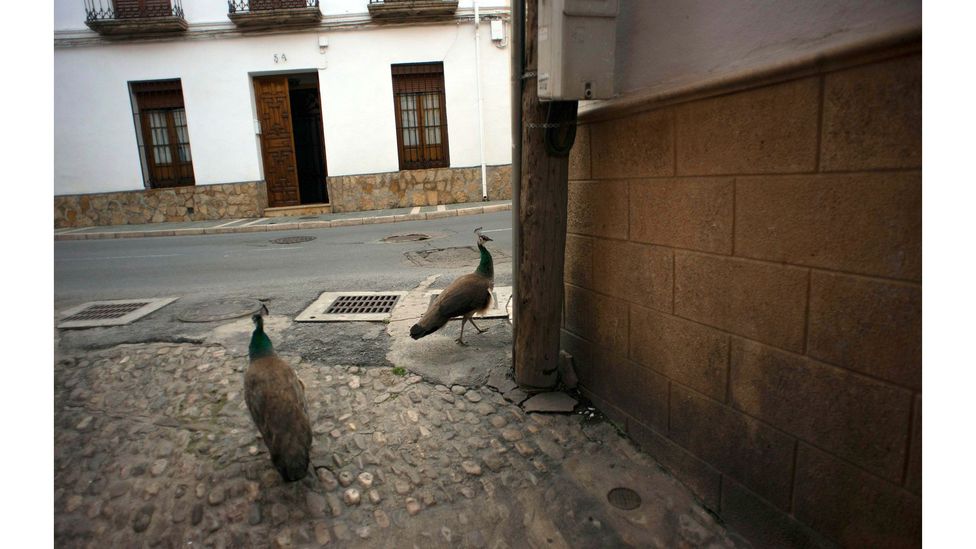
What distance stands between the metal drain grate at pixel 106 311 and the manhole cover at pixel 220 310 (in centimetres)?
77

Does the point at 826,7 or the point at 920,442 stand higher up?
the point at 826,7

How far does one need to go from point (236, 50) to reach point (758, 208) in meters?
16.3

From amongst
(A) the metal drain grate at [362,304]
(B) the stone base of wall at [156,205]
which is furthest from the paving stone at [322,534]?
(B) the stone base of wall at [156,205]

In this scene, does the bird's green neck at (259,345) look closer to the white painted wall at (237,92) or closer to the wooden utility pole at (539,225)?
the wooden utility pole at (539,225)

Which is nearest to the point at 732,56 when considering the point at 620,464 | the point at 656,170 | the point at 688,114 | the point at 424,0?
the point at 688,114

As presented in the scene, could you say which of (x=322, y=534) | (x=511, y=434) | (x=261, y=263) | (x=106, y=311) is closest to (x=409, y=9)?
(x=261, y=263)

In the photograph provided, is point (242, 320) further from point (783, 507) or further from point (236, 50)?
point (236, 50)

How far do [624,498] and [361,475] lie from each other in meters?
1.45

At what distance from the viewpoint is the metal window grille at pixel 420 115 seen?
1565 cm

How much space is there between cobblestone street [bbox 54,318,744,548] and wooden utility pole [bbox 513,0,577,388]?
44 centimetres

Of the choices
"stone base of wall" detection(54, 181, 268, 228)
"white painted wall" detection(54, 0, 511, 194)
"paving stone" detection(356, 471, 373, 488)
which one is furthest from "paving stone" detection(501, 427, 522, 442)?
"stone base of wall" detection(54, 181, 268, 228)

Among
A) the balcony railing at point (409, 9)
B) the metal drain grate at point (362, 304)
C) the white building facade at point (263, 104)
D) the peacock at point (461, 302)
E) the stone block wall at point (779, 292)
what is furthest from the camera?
the white building facade at point (263, 104)

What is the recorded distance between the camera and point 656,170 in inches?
110

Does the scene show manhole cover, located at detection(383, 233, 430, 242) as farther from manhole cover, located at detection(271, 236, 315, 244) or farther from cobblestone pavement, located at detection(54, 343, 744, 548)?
cobblestone pavement, located at detection(54, 343, 744, 548)
